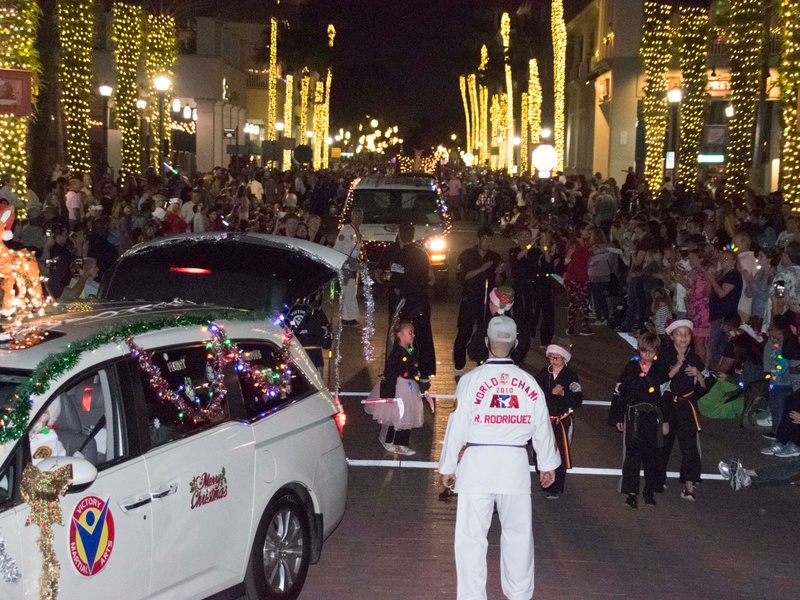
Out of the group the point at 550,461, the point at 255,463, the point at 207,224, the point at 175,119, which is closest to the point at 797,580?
the point at 550,461

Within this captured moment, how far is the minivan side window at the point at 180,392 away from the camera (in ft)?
18.7

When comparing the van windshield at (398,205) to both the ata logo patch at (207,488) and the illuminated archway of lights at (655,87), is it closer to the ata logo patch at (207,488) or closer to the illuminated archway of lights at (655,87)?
the illuminated archway of lights at (655,87)

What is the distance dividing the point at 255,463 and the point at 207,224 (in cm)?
1484

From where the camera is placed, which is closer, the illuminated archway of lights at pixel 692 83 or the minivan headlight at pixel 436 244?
the minivan headlight at pixel 436 244

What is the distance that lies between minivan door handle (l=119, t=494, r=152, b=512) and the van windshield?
56.0ft

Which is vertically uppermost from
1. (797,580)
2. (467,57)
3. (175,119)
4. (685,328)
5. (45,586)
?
(467,57)

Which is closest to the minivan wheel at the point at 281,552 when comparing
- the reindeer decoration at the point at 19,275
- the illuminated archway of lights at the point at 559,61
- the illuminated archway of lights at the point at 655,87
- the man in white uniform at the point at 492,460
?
the man in white uniform at the point at 492,460

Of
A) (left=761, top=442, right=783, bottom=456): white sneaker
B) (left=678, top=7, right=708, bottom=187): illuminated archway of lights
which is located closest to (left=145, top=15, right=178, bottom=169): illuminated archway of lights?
(left=678, top=7, right=708, bottom=187): illuminated archway of lights

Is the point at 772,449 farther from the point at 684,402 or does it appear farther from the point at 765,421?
the point at 684,402

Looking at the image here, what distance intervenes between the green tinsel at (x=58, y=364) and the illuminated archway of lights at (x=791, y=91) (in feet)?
52.0

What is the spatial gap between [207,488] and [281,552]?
3.12 feet

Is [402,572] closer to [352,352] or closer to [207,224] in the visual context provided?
[352,352]

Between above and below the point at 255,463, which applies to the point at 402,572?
below

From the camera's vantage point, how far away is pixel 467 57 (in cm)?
9569
